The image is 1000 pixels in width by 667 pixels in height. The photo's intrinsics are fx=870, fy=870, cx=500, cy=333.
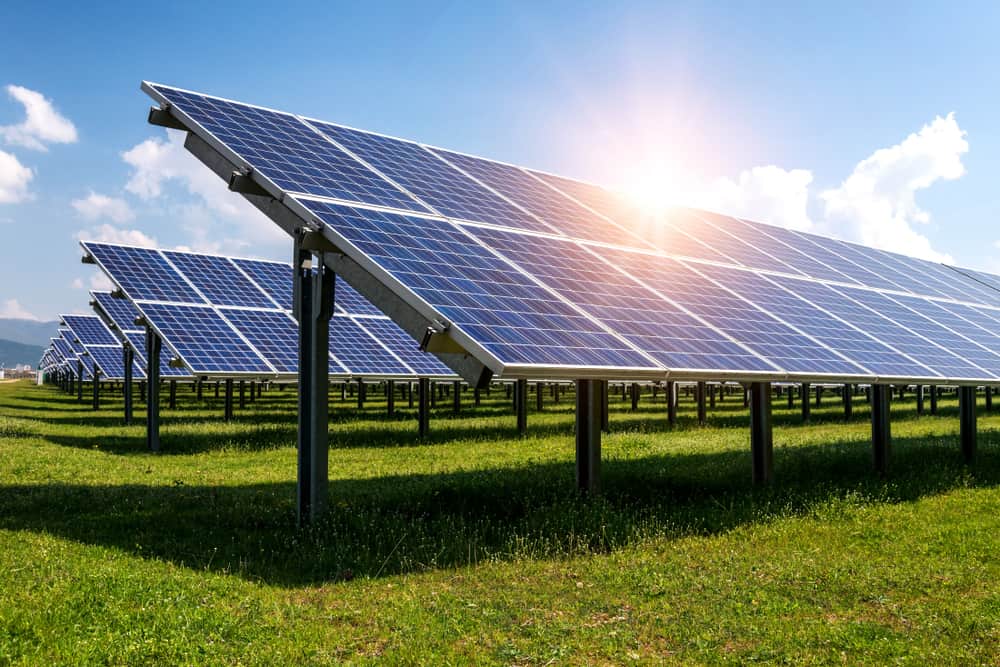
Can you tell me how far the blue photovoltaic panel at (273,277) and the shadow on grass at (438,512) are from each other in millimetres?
17465

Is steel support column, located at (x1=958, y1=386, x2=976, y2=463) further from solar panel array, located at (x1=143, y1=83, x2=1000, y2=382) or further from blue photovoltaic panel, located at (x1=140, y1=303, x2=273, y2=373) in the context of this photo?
blue photovoltaic panel, located at (x1=140, y1=303, x2=273, y2=373)

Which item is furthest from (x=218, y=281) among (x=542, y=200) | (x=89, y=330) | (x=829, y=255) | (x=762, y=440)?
(x=89, y=330)

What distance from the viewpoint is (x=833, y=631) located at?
8.42m

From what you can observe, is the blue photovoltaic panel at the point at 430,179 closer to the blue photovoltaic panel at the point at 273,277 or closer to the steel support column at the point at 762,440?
the steel support column at the point at 762,440

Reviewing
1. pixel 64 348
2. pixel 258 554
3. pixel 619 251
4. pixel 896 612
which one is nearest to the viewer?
pixel 896 612

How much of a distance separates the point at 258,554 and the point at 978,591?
8.76 m

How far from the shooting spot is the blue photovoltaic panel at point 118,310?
3419cm

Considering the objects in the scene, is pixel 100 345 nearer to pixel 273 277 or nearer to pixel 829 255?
pixel 273 277

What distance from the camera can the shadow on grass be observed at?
11.4 metres

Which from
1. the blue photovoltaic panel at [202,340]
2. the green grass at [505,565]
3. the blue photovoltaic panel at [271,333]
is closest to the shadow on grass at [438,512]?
the green grass at [505,565]

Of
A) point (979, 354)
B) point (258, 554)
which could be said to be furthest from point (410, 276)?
point (979, 354)

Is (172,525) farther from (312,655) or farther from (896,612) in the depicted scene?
(896,612)

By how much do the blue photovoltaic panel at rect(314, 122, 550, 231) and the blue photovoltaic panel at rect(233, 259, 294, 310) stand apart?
581 inches

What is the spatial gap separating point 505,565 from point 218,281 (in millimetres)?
25868
